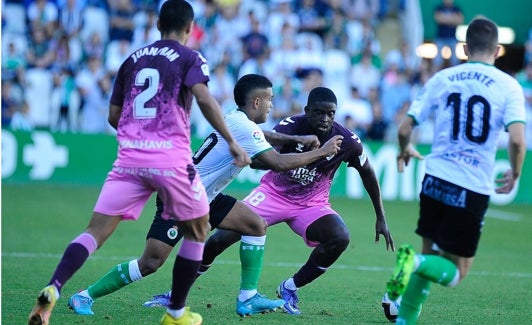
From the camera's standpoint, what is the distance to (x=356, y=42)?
84.9ft

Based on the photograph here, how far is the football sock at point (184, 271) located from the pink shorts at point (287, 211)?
74.1 inches

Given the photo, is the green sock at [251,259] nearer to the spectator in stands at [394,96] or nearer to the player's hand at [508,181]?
the player's hand at [508,181]

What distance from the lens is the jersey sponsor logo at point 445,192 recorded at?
676cm

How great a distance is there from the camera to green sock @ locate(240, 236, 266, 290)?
26.7ft

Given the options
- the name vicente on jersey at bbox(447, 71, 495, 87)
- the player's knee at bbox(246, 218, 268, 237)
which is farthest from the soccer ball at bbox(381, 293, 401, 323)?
the name vicente on jersey at bbox(447, 71, 495, 87)

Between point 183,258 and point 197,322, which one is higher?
point 183,258

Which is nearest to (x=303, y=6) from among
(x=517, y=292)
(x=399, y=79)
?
(x=399, y=79)

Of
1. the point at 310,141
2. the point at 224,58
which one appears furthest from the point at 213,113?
the point at 224,58

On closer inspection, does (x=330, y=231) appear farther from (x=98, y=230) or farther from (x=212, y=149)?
(x=98, y=230)

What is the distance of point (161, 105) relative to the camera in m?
6.73

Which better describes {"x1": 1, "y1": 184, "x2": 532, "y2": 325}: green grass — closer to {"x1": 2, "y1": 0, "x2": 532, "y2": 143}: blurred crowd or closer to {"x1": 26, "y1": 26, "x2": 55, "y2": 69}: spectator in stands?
{"x1": 2, "y1": 0, "x2": 532, "y2": 143}: blurred crowd

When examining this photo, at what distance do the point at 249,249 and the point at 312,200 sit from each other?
1029 mm

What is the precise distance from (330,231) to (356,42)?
1797 cm

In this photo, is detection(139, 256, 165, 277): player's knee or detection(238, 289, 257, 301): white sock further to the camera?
detection(238, 289, 257, 301): white sock
